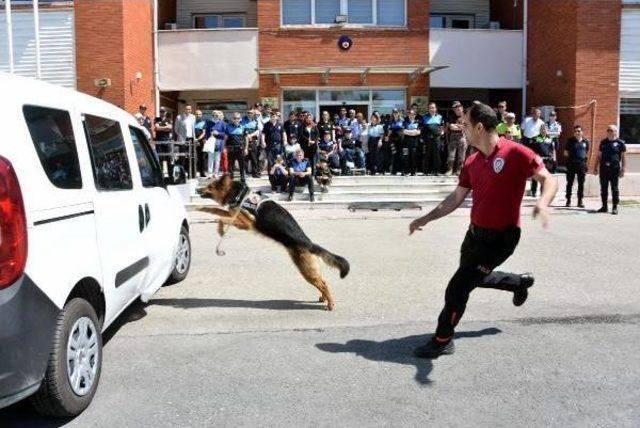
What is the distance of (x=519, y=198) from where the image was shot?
4477 millimetres

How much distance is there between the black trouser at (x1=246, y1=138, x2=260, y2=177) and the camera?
675 inches

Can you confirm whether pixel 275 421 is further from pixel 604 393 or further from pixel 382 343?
pixel 604 393

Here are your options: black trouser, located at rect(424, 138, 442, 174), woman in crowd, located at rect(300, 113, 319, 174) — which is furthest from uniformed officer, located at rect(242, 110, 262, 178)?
black trouser, located at rect(424, 138, 442, 174)

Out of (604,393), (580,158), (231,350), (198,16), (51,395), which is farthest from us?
(198,16)

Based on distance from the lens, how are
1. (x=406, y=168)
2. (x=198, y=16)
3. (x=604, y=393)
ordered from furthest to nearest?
(x=198, y=16) → (x=406, y=168) → (x=604, y=393)

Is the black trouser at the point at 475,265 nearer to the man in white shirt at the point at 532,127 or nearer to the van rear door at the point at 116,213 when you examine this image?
the van rear door at the point at 116,213

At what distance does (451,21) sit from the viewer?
24.2 metres

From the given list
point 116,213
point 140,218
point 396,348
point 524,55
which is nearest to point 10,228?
point 116,213

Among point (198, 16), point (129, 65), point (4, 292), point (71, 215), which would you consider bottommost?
point (4, 292)

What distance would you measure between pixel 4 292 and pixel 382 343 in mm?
2862

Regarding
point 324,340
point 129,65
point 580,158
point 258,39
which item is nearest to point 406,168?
point 580,158

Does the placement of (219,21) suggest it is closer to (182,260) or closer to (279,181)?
(279,181)

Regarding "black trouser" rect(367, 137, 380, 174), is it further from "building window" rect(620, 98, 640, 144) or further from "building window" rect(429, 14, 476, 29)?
"building window" rect(429, 14, 476, 29)

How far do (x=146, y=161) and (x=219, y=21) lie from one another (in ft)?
62.5
